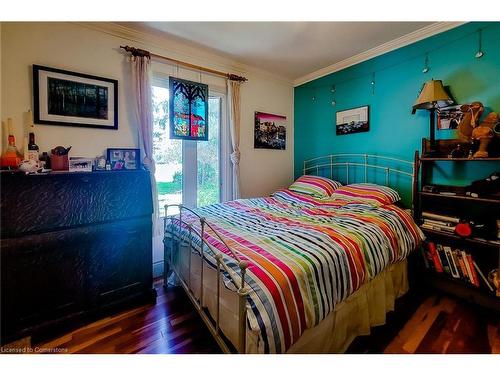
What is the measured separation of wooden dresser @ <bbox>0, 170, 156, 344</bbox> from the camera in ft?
4.91

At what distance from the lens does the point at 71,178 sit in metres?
1.68

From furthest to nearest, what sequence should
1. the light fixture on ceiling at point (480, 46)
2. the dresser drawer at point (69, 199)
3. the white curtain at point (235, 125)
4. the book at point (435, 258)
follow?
the white curtain at point (235, 125) → the book at point (435, 258) → the light fixture on ceiling at point (480, 46) → the dresser drawer at point (69, 199)

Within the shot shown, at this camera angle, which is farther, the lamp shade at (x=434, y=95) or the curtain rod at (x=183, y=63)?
the curtain rod at (x=183, y=63)

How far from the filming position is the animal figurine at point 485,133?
1815 millimetres

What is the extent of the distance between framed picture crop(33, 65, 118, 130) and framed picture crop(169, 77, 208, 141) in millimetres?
582

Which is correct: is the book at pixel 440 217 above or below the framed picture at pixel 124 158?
below

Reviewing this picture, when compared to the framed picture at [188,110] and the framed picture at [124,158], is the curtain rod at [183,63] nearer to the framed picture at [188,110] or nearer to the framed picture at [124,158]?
the framed picture at [188,110]

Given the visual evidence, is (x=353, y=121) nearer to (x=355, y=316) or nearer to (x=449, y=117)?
(x=449, y=117)

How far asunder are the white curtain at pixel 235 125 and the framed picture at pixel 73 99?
4.30 ft

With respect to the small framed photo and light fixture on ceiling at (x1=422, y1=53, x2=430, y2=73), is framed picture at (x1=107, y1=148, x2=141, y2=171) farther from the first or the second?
light fixture on ceiling at (x1=422, y1=53, x2=430, y2=73)

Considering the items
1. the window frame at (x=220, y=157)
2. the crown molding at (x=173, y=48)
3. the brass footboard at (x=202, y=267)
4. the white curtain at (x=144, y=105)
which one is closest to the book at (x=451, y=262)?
the brass footboard at (x=202, y=267)

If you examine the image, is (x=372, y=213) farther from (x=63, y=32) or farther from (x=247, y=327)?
(x=63, y=32)
